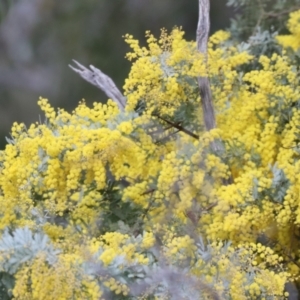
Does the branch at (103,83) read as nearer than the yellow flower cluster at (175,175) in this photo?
No

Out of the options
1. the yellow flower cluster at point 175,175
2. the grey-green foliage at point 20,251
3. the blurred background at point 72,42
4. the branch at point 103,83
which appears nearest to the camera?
the grey-green foliage at point 20,251

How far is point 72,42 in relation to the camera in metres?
3.03

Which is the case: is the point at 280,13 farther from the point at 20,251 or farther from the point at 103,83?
the point at 20,251

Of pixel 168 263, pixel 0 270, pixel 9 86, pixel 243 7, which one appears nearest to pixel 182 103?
pixel 168 263

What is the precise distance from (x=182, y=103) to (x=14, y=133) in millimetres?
325

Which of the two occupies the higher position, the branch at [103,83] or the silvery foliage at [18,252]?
the branch at [103,83]

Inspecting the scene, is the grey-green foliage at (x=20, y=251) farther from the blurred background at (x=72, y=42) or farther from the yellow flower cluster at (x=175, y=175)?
the blurred background at (x=72, y=42)

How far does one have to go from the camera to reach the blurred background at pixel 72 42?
294 centimetres

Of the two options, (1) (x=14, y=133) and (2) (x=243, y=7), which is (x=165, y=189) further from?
(2) (x=243, y=7)

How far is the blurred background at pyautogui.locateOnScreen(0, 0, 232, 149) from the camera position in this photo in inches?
116

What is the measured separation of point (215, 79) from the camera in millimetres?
1301

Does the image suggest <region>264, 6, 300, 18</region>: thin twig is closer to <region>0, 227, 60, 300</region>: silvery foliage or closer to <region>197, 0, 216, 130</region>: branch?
<region>197, 0, 216, 130</region>: branch

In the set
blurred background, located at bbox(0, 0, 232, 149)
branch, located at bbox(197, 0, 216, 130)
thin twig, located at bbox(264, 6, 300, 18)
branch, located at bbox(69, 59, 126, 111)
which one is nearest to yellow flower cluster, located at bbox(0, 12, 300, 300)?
branch, located at bbox(197, 0, 216, 130)

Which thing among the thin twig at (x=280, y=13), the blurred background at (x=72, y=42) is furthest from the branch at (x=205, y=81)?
the blurred background at (x=72, y=42)
